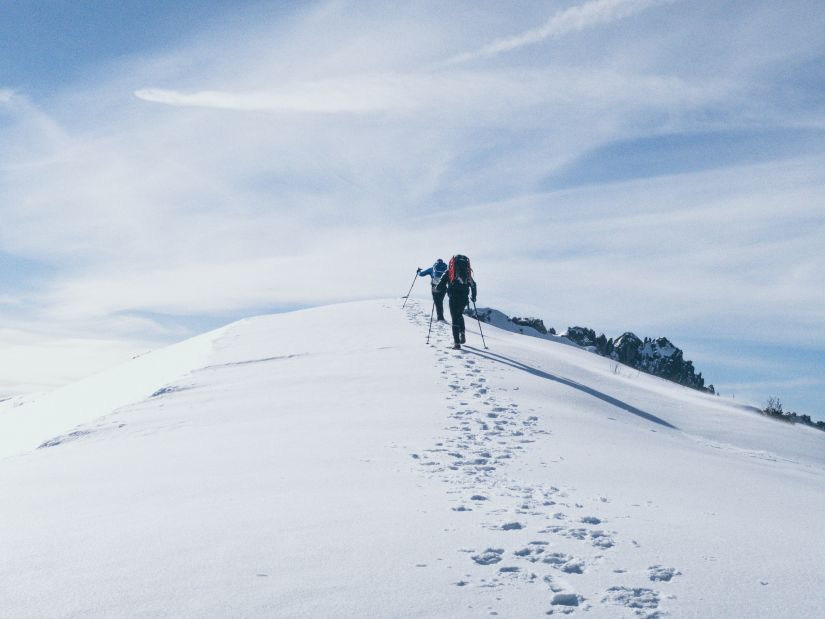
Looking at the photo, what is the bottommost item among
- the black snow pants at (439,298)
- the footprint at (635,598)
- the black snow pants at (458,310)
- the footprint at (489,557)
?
the footprint at (635,598)

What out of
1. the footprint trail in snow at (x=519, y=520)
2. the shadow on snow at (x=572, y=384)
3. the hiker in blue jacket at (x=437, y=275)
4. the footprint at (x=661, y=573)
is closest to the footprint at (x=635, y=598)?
the footprint trail in snow at (x=519, y=520)

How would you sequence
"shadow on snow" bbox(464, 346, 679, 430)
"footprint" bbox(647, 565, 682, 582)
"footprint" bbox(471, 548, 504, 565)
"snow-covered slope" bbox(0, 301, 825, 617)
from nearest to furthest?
"snow-covered slope" bbox(0, 301, 825, 617) < "footprint" bbox(647, 565, 682, 582) < "footprint" bbox(471, 548, 504, 565) < "shadow on snow" bbox(464, 346, 679, 430)

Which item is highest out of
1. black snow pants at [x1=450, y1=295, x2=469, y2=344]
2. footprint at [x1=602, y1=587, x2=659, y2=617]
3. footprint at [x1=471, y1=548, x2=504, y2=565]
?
black snow pants at [x1=450, y1=295, x2=469, y2=344]

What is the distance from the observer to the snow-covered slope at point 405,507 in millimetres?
3775

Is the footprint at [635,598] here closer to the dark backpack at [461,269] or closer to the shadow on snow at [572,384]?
the shadow on snow at [572,384]

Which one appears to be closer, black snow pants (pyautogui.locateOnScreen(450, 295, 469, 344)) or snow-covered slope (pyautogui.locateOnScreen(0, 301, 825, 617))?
snow-covered slope (pyautogui.locateOnScreen(0, 301, 825, 617))

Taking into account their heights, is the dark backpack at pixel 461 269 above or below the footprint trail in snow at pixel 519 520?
above

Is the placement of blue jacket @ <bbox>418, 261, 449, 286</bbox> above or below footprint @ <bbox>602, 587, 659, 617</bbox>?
above

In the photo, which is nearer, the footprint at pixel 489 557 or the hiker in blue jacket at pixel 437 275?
the footprint at pixel 489 557

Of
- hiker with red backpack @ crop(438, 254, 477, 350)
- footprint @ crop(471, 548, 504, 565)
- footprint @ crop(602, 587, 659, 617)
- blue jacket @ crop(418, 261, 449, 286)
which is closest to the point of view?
footprint @ crop(602, 587, 659, 617)

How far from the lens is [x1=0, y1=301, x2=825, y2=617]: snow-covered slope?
3775 millimetres

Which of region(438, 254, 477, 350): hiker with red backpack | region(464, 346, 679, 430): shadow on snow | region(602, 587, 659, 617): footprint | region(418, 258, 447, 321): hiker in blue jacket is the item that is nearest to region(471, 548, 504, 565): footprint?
region(602, 587, 659, 617): footprint

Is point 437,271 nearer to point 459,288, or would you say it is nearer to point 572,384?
point 459,288

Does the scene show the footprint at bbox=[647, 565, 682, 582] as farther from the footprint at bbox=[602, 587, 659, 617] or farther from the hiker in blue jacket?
the hiker in blue jacket
